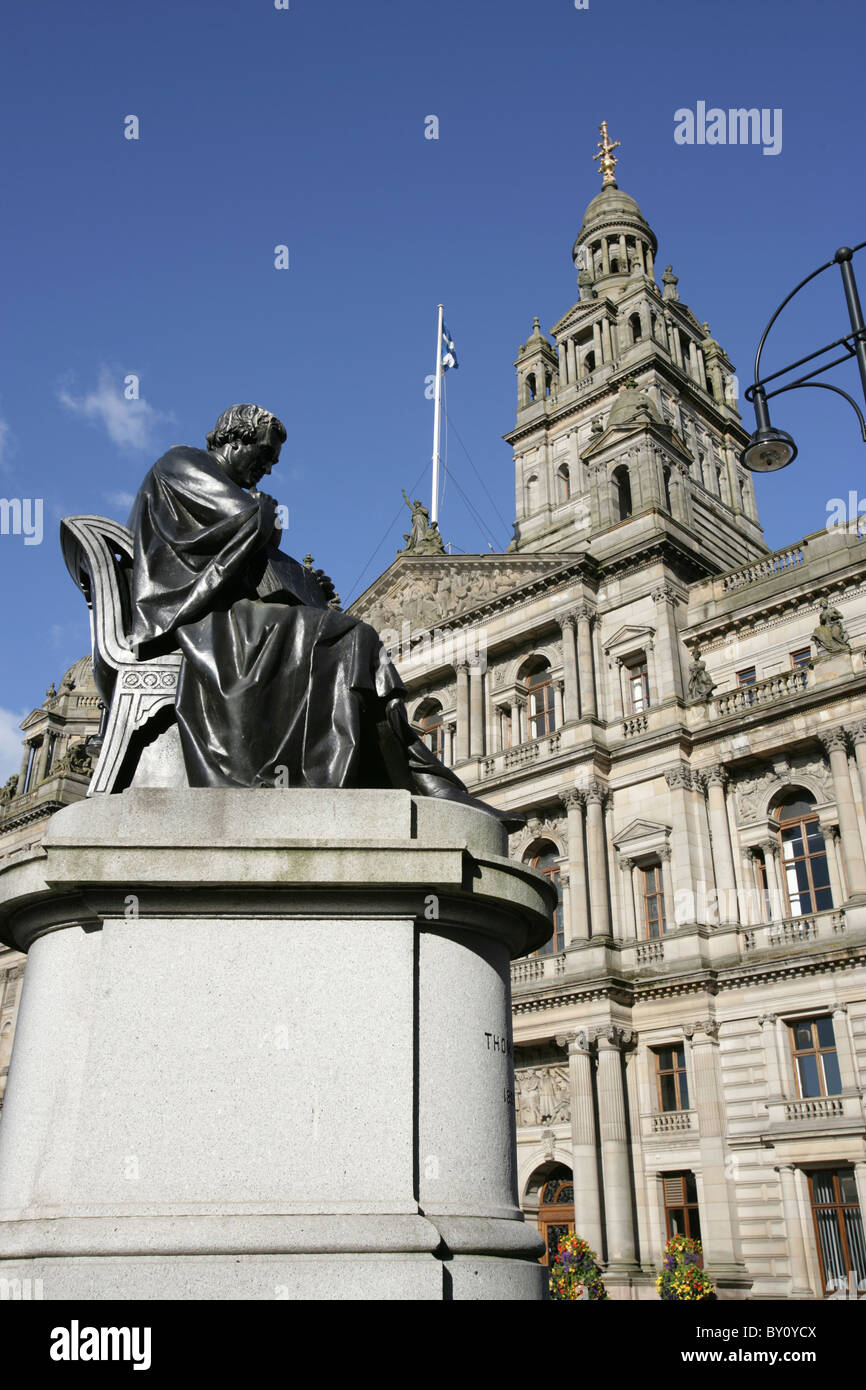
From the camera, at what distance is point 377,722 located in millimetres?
5160

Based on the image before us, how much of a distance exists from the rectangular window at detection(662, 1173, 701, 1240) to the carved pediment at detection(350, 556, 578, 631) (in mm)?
18461

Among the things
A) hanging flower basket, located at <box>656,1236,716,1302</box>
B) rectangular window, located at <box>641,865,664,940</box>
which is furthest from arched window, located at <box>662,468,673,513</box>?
hanging flower basket, located at <box>656,1236,716,1302</box>

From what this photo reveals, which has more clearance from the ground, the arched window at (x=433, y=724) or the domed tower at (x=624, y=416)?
the domed tower at (x=624, y=416)

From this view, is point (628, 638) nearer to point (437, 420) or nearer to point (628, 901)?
point (628, 901)

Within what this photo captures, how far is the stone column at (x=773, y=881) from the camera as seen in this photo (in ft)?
92.9

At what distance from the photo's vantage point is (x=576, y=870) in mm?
31328

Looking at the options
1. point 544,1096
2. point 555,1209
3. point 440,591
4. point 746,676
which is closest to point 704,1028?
point 544,1096

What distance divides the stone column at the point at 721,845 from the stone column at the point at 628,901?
245 cm

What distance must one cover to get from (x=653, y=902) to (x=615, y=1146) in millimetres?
6578

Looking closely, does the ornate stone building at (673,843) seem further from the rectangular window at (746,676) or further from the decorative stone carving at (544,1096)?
the rectangular window at (746,676)

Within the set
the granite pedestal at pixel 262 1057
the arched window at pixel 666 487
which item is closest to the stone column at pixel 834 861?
the arched window at pixel 666 487
